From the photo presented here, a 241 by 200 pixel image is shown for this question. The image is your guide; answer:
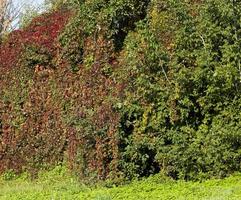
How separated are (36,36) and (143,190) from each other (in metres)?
9.32

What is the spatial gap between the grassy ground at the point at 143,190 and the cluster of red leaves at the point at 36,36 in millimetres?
5477

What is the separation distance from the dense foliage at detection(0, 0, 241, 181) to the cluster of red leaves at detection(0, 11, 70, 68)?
1.57m

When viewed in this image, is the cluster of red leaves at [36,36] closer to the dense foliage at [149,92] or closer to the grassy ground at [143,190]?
the dense foliage at [149,92]

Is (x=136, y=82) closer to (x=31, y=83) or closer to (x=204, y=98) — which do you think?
(x=204, y=98)

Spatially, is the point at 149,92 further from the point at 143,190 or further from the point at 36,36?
the point at 36,36

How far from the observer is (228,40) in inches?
577

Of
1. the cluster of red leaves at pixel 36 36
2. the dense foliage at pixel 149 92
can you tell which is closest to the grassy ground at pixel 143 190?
the dense foliage at pixel 149 92

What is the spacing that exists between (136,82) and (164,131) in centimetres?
143

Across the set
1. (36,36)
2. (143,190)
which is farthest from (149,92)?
(36,36)

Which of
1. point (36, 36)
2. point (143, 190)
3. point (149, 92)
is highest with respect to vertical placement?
point (36, 36)

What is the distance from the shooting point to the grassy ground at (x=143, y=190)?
463 inches

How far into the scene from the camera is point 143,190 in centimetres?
1329

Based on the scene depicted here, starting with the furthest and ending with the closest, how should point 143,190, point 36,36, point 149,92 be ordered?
point 36,36 → point 149,92 → point 143,190

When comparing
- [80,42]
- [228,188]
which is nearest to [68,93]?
[80,42]
